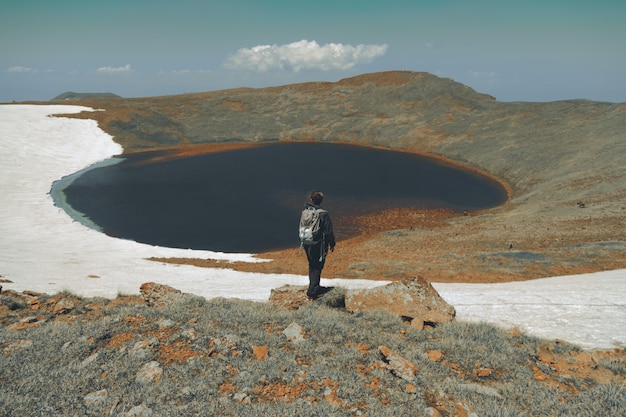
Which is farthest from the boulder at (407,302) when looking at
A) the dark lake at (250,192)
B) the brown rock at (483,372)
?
the dark lake at (250,192)

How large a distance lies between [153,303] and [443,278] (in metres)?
12.4

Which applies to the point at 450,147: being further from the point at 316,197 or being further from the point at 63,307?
the point at 63,307

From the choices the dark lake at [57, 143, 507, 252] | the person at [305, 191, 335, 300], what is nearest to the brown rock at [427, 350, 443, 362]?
the person at [305, 191, 335, 300]

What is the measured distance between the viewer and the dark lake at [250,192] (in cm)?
3297

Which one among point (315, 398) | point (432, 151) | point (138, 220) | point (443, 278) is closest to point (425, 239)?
point (443, 278)

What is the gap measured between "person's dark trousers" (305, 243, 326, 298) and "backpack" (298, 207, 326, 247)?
11.9 inches

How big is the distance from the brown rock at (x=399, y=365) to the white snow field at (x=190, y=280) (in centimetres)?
458

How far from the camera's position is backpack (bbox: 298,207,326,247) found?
1023 centimetres

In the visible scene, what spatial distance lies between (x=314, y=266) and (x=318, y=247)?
633mm

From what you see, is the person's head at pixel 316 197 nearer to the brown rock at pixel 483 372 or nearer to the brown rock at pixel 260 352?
the brown rock at pixel 260 352

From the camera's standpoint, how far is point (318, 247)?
1060 centimetres

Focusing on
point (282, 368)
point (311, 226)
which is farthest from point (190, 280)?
point (282, 368)

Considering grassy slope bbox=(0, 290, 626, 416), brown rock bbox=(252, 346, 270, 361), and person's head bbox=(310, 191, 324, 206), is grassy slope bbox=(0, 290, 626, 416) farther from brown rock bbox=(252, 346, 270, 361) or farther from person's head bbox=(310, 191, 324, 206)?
person's head bbox=(310, 191, 324, 206)

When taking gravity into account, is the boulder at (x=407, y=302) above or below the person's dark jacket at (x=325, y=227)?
below
